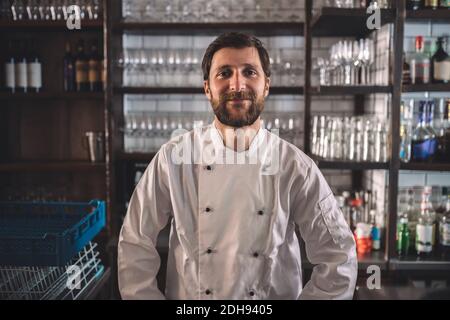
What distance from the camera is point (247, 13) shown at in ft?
9.91

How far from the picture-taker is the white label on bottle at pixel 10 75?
3.10 m

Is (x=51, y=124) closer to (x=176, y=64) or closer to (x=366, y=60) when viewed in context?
(x=176, y=64)

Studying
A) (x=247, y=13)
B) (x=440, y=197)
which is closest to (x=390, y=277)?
(x=440, y=197)

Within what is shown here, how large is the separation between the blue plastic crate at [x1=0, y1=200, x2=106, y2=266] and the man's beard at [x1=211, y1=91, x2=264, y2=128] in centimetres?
52

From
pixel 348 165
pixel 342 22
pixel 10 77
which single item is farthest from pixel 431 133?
pixel 10 77

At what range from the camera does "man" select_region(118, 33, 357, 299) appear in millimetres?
1385

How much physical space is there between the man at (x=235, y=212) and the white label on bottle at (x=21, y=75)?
1963 mm

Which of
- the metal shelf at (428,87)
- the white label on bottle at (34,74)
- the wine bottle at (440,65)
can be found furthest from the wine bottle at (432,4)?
the white label on bottle at (34,74)

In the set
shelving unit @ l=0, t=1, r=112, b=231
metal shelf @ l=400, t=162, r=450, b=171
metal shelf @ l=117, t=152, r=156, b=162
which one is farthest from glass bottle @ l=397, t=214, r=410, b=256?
shelving unit @ l=0, t=1, r=112, b=231

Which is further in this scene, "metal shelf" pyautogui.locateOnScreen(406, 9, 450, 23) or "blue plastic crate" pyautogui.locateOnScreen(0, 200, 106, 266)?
"metal shelf" pyautogui.locateOnScreen(406, 9, 450, 23)

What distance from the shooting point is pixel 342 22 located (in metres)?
2.73

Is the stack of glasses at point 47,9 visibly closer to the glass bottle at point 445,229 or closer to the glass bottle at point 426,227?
the glass bottle at point 426,227

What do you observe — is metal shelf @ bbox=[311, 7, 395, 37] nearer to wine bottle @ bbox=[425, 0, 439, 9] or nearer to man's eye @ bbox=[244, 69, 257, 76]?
wine bottle @ bbox=[425, 0, 439, 9]

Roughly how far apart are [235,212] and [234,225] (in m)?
0.04
